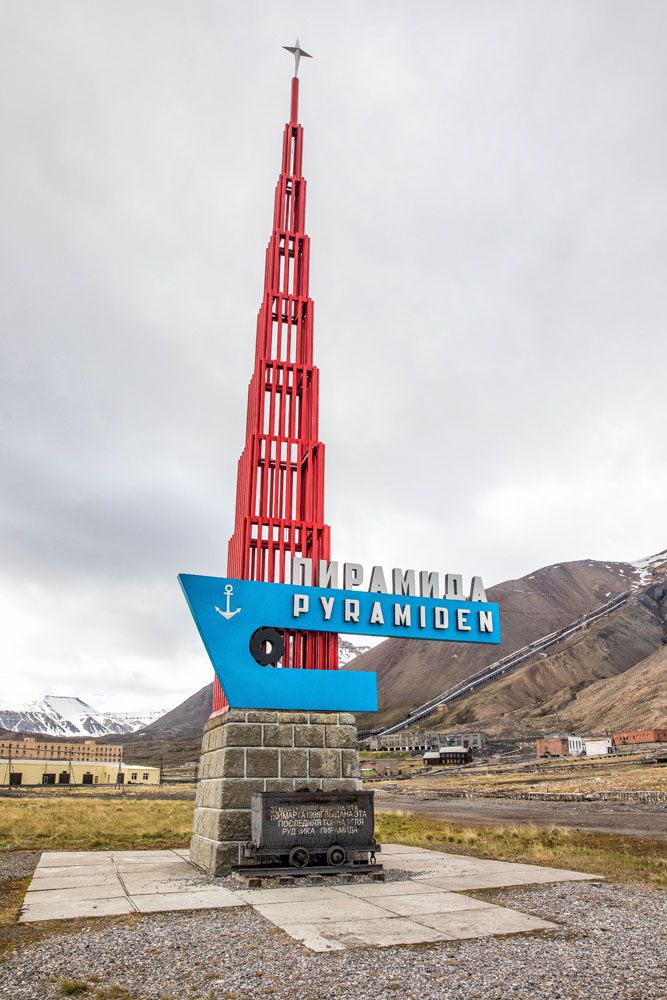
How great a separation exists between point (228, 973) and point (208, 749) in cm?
1068

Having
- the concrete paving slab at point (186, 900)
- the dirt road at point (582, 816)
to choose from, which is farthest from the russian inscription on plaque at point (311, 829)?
the dirt road at point (582, 816)

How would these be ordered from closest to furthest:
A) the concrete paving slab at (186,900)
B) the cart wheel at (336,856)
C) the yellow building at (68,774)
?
1. the concrete paving slab at (186,900)
2. the cart wheel at (336,856)
3. the yellow building at (68,774)

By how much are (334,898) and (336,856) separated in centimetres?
234

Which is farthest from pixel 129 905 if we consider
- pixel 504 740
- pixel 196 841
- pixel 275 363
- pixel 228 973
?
pixel 504 740

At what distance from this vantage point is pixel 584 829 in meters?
28.4

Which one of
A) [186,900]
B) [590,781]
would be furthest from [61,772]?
[186,900]

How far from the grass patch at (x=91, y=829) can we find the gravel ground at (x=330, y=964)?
14.6 meters

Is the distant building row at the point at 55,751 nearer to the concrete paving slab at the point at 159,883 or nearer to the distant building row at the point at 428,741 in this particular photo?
the distant building row at the point at 428,741

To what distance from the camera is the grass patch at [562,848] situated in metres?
15.9

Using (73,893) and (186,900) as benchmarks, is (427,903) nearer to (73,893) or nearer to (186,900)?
(186,900)

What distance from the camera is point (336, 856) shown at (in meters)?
14.7

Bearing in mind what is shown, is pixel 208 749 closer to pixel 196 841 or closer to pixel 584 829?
pixel 196 841

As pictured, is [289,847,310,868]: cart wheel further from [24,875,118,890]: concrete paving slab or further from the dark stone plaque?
[24,875,118,890]: concrete paving slab

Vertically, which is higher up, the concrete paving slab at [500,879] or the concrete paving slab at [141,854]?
the concrete paving slab at [500,879]
